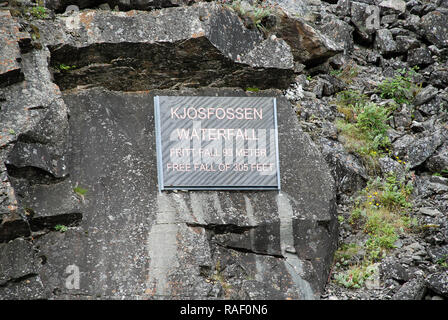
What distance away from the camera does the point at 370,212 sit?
10703 mm

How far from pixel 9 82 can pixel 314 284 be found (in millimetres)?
5531

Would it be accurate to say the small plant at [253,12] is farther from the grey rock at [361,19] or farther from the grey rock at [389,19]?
the grey rock at [389,19]

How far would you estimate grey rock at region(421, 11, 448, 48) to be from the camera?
45.0 ft

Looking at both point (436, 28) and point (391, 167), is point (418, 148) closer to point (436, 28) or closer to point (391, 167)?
point (391, 167)

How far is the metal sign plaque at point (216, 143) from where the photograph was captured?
991 centimetres

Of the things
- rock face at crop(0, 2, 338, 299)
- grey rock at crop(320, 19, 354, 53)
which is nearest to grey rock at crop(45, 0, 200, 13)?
rock face at crop(0, 2, 338, 299)

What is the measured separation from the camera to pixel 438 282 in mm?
9281

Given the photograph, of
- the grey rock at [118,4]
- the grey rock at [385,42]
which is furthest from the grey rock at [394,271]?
the grey rock at [118,4]

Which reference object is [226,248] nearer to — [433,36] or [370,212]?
[370,212]

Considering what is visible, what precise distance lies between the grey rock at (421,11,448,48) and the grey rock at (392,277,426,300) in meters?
6.37

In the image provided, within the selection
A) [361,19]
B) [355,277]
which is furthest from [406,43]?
[355,277]

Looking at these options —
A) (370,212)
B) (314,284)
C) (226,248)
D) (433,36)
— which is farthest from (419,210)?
(433,36)

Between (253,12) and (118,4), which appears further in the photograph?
(253,12)

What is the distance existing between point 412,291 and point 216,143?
379cm
